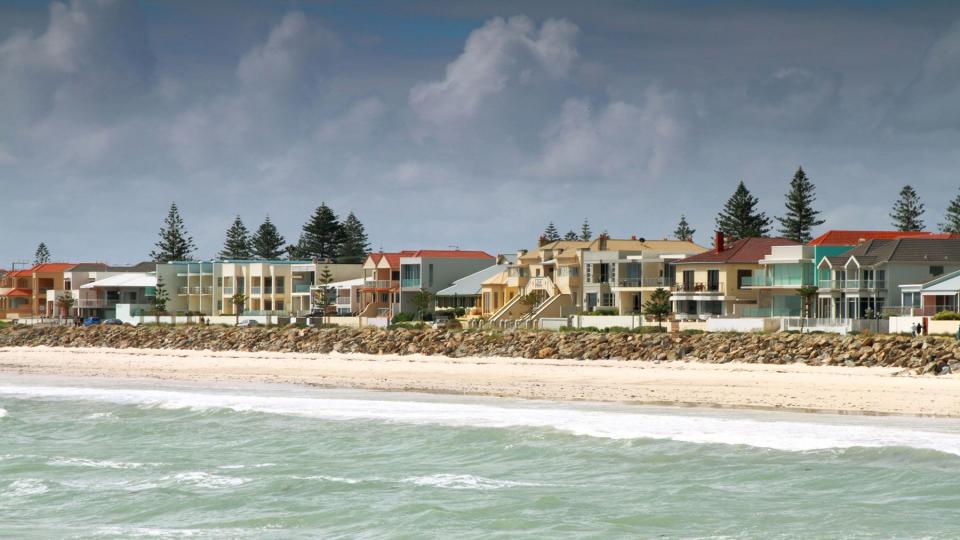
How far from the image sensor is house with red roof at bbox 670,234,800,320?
228 ft

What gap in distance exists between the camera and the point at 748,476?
21750mm

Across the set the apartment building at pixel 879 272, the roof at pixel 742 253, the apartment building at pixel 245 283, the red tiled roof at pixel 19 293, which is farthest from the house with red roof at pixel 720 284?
the red tiled roof at pixel 19 293

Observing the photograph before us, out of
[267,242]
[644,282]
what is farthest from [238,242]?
[644,282]

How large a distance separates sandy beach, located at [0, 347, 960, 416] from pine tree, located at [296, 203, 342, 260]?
62.2 metres

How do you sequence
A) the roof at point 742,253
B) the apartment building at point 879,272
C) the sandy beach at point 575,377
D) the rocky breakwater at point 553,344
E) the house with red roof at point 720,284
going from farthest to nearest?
the roof at point 742,253 → the house with red roof at point 720,284 → the apartment building at point 879,272 → the rocky breakwater at point 553,344 → the sandy beach at point 575,377

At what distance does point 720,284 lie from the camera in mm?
70375

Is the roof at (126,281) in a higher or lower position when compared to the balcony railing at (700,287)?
higher

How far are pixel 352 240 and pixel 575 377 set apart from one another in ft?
294

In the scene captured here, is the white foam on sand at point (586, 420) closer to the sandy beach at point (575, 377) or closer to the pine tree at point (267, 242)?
the sandy beach at point (575, 377)

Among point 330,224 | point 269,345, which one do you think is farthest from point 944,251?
point 330,224

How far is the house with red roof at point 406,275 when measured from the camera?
88.1 meters

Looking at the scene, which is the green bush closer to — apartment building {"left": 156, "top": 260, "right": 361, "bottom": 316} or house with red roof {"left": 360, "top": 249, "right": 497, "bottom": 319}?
house with red roof {"left": 360, "top": 249, "right": 497, "bottom": 319}

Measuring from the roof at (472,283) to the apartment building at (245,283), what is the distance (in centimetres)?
1202

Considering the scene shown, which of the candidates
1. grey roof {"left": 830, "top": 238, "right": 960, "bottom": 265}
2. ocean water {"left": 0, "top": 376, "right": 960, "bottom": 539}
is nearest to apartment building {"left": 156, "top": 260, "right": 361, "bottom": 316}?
grey roof {"left": 830, "top": 238, "right": 960, "bottom": 265}
